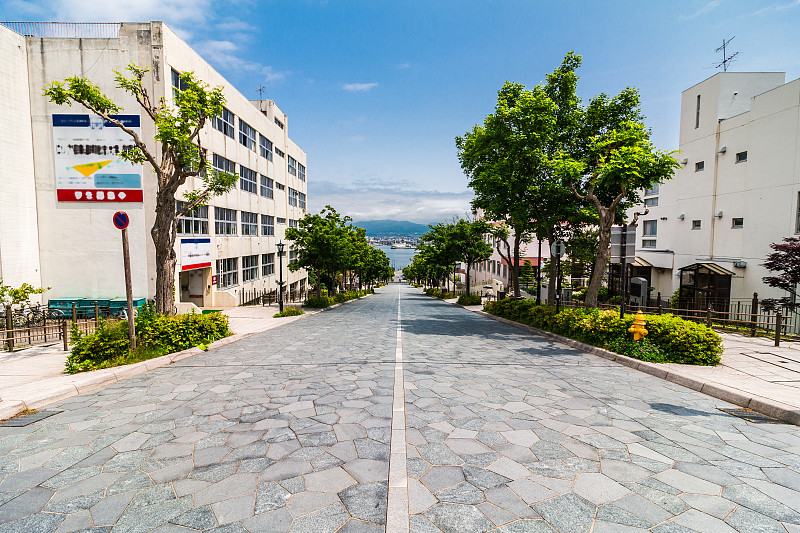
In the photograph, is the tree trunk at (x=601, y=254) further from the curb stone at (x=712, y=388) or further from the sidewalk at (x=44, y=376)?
the sidewalk at (x=44, y=376)

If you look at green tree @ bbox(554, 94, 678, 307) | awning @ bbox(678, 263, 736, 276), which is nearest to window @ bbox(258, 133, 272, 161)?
green tree @ bbox(554, 94, 678, 307)

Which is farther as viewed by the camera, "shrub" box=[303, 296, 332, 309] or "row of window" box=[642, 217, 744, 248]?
"row of window" box=[642, 217, 744, 248]

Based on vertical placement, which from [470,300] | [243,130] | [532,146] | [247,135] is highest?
[243,130]

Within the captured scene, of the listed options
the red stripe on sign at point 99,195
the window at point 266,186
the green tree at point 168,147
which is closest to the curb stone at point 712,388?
the green tree at point 168,147

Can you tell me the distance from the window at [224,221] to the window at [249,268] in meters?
3.28

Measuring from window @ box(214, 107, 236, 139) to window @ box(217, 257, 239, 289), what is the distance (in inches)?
370

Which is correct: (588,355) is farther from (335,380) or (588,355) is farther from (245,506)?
(245,506)

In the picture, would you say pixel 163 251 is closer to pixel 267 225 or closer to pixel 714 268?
pixel 714 268

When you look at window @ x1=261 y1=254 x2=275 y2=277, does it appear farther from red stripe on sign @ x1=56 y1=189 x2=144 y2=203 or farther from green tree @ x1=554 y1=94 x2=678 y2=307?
green tree @ x1=554 y1=94 x2=678 y2=307

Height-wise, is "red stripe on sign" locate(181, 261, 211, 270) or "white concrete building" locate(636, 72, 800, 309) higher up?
"white concrete building" locate(636, 72, 800, 309)

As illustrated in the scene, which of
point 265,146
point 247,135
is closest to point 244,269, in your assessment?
point 247,135

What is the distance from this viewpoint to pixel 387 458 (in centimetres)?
428

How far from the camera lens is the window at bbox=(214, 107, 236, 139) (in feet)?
85.4

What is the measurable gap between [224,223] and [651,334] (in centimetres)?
2682
